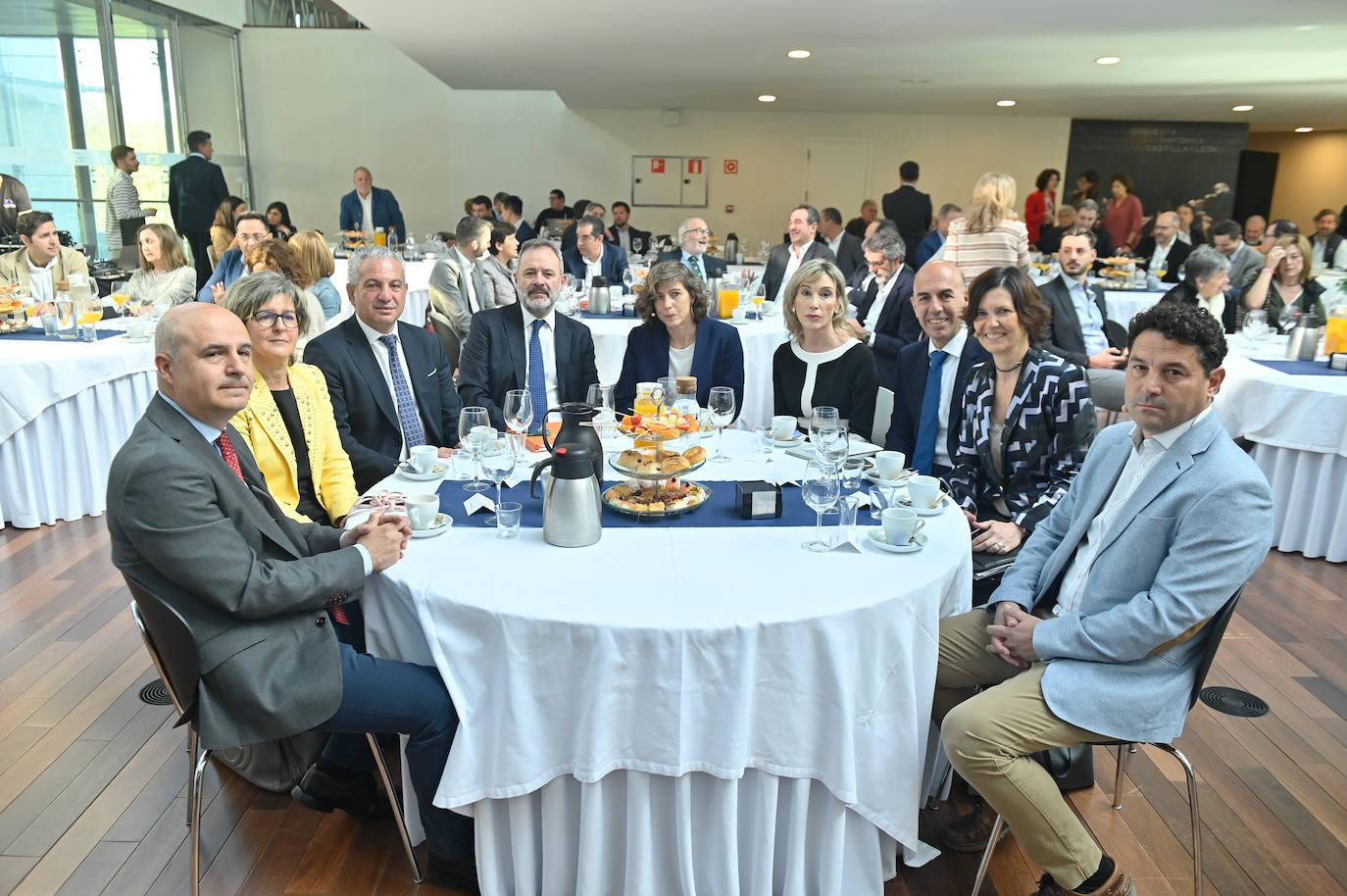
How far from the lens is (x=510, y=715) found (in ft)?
6.54

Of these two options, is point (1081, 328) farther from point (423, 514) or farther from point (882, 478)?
point (423, 514)

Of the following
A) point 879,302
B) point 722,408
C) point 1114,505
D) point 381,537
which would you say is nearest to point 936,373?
point 722,408

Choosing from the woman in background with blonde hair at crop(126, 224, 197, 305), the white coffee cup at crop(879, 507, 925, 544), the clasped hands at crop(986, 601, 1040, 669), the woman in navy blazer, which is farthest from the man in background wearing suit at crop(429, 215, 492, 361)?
the clasped hands at crop(986, 601, 1040, 669)

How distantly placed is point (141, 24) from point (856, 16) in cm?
930

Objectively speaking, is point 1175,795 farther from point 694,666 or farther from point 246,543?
point 246,543

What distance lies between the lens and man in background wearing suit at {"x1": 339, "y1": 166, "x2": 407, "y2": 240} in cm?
1210

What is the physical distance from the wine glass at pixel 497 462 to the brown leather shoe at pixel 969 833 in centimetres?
150

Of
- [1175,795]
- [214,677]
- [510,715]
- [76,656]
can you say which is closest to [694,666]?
[510,715]

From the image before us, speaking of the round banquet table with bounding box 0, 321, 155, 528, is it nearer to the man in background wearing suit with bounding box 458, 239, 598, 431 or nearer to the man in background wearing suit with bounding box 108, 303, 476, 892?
the man in background wearing suit with bounding box 458, 239, 598, 431

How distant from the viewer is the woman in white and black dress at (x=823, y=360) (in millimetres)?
3775

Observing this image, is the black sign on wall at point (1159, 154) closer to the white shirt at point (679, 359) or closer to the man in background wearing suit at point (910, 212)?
the man in background wearing suit at point (910, 212)

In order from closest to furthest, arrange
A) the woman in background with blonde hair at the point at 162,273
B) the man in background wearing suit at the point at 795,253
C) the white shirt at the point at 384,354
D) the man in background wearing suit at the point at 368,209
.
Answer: the white shirt at the point at 384,354 < the woman in background with blonde hair at the point at 162,273 < the man in background wearing suit at the point at 795,253 < the man in background wearing suit at the point at 368,209

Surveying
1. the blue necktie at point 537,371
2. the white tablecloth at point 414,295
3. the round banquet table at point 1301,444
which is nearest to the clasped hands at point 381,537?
the blue necktie at point 537,371

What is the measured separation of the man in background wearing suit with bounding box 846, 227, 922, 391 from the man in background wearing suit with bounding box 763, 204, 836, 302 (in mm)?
1686
